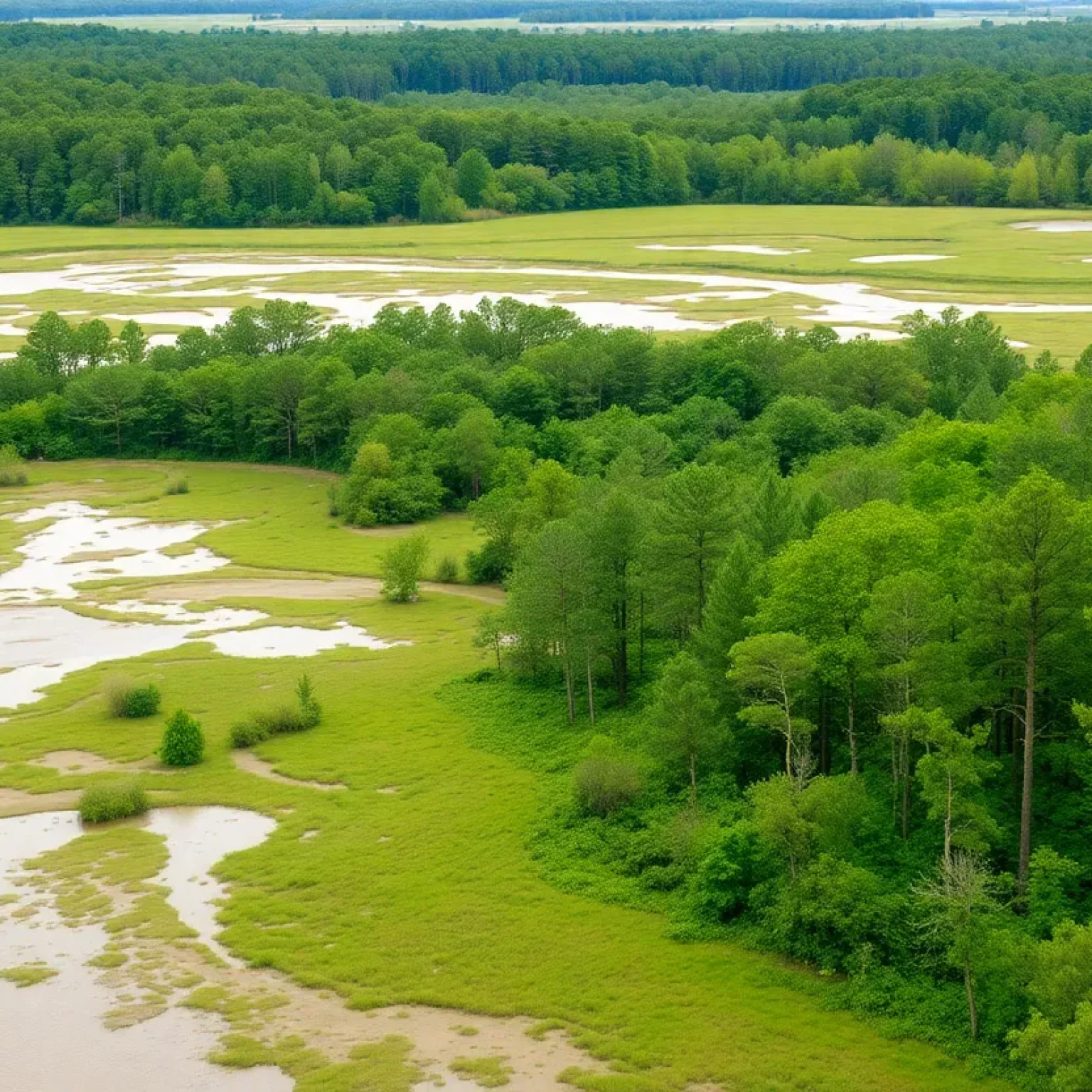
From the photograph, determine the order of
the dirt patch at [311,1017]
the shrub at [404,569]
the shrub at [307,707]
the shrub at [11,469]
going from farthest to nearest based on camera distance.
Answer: the shrub at [11,469] → the shrub at [404,569] → the shrub at [307,707] → the dirt patch at [311,1017]

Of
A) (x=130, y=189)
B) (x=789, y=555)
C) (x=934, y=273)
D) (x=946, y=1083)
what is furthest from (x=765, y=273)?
(x=946, y=1083)

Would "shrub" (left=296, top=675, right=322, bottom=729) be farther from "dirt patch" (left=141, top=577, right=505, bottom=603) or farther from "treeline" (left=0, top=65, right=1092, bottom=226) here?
"treeline" (left=0, top=65, right=1092, bottom=226)

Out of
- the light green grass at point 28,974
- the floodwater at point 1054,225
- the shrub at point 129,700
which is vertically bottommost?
the light green grass at point 28,974

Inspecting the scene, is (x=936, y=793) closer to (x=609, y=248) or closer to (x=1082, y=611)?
(x=1082, y=611)

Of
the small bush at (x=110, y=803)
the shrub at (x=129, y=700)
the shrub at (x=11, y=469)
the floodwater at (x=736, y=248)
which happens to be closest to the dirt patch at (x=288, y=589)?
the shrub at (x=129, y=700)

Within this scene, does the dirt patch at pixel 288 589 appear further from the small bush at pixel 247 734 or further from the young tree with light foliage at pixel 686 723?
the young tree with light foliage at pixel 686 723

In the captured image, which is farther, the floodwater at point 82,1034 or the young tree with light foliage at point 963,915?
the floodwater at point 82,1034
